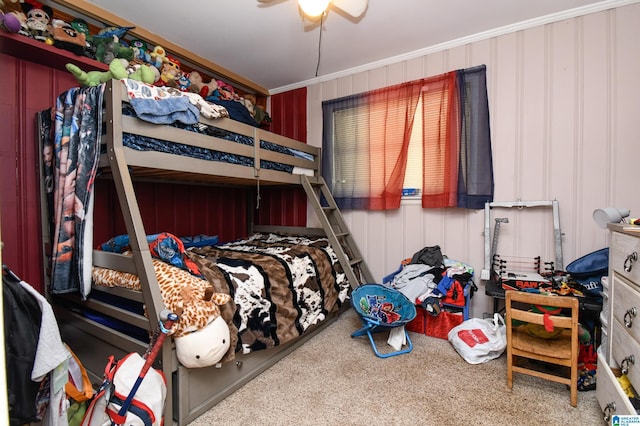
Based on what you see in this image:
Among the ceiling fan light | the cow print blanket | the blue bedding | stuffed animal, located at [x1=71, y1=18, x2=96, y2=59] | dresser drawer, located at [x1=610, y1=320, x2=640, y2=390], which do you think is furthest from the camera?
stuffed animal, located at [x1=71, y1=18, x2=96, y2=59]

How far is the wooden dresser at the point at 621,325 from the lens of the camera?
3.99ft

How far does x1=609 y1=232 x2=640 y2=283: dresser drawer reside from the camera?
48.3 inches

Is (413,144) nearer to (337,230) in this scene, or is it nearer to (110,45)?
(337,230)

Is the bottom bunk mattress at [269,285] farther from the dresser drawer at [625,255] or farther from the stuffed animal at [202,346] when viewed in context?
the dresser drawer at [625,255]

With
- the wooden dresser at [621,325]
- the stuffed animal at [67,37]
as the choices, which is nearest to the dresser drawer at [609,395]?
the wooden dresser at [621,325]

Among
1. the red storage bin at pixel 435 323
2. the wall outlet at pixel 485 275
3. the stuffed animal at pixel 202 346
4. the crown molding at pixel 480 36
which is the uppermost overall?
the crown molding at pixel 480 36

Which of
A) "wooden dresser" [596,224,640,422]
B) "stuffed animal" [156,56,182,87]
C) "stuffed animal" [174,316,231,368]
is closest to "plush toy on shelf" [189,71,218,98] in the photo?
"stuffed animal" [156,56,182,87]

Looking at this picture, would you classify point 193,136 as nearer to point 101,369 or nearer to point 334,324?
point 101,369

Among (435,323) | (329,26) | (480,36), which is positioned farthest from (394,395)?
(480,36)

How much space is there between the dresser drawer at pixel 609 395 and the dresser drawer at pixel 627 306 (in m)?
0.19

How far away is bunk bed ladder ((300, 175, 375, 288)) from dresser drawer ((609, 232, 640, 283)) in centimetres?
168

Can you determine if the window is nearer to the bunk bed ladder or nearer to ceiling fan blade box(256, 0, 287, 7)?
the bunk bed ladder

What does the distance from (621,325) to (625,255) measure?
1.03 ft

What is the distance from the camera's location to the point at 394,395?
1.67m
